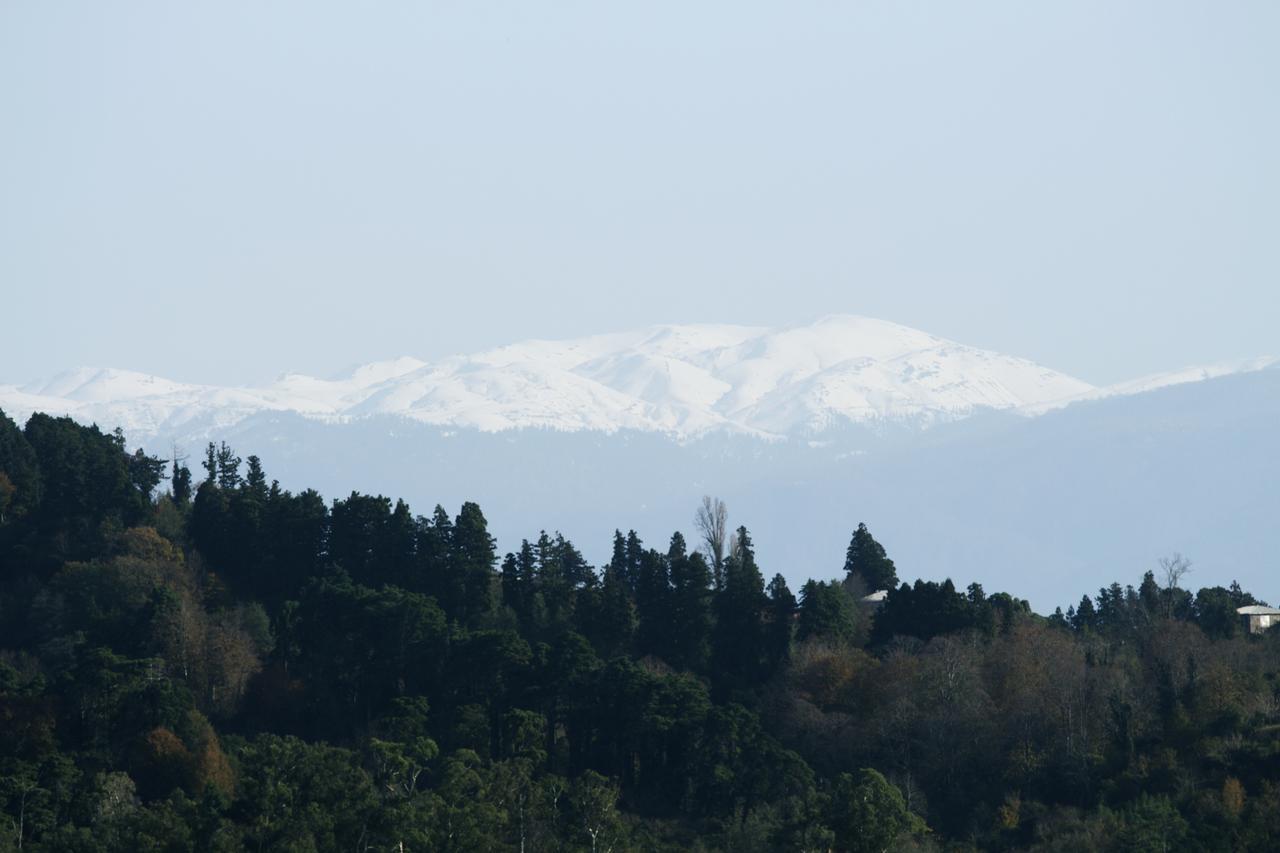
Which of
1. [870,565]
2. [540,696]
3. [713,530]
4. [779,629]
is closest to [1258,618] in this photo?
[870,565]

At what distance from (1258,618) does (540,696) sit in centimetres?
3982

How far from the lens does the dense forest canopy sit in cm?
6881

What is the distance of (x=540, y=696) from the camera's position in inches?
3378

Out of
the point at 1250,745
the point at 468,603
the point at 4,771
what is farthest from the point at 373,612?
the point at 1250,745

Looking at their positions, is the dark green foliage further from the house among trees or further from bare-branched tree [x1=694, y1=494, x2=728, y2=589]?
the house among trees

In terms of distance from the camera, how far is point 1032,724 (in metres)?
83.2

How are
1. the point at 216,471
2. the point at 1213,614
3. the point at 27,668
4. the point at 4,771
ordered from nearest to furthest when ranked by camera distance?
the point at 4,771 → the point at 27,668 → the point at 1213,614 → the point at 216,471

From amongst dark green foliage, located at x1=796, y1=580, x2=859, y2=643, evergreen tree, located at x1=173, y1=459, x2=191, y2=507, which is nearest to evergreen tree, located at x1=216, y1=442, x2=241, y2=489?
evergreen tree, located at x1=173, y1=459, x2=191, y2=507

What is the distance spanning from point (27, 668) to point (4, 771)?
61.8ft

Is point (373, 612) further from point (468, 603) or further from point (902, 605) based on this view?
point (902, 605)

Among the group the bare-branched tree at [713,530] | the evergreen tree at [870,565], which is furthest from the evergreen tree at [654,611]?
the evergreen tree at [870,565]

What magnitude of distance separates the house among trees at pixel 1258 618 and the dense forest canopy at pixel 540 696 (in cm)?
133

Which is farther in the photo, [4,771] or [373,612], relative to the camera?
[373,612]

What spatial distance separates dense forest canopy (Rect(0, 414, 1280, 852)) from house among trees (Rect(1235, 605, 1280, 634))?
4.38 feet
